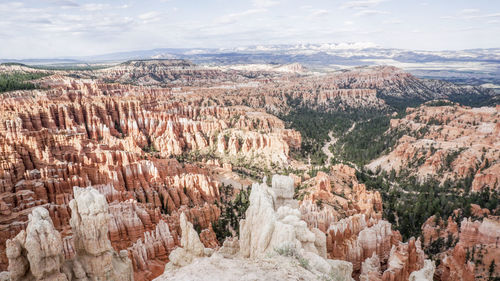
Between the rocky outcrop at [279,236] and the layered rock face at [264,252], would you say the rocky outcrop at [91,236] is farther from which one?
the rocky outcrop at [279,236]

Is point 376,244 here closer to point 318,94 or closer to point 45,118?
point 45,118

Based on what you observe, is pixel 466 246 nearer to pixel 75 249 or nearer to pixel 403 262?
pixel 403 262

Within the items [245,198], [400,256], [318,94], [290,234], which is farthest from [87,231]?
[318,94]

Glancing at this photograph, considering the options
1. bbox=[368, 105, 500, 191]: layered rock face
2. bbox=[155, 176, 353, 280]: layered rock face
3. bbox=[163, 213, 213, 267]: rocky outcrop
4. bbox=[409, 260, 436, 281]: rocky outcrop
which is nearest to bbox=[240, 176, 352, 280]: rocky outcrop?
bbox=[155, 176, 353, 280]: layered rock face

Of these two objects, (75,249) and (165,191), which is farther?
(165,191)

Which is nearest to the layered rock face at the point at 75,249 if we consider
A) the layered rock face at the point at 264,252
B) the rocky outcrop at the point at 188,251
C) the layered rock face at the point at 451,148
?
the rocky outcrop at the point at 188,251

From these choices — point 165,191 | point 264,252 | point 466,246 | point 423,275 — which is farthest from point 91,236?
point 466,246
